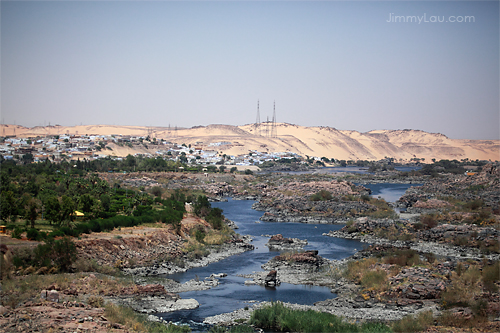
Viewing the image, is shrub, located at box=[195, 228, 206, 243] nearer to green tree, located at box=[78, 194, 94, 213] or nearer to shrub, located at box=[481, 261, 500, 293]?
green tree, located at box=[78, 194, 94, 213]

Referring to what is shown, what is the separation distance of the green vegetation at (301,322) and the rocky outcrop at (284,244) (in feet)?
47.7

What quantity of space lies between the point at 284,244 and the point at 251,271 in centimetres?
768

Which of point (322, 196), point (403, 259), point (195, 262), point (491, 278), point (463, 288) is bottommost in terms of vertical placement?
point (195, 262)

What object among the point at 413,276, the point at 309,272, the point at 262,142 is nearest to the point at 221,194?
the point at 309,272

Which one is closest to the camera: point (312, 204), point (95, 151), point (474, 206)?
point (474, 206)

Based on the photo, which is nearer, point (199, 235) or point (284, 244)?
point (199, 235)

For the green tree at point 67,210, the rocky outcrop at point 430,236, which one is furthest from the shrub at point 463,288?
the green tree at point 67,210

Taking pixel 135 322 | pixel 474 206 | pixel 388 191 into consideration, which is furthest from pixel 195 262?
pixel 388 191

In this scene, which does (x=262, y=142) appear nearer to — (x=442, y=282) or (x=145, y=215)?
(x=145, y=215)

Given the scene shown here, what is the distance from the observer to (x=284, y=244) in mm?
34844

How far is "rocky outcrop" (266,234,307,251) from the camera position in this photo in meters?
33.9

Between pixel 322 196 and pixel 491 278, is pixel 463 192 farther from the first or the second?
pixel 491 278

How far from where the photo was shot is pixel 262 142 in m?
166

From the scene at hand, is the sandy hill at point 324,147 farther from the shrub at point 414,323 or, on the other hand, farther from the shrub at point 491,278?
the shrub at point 414,323
